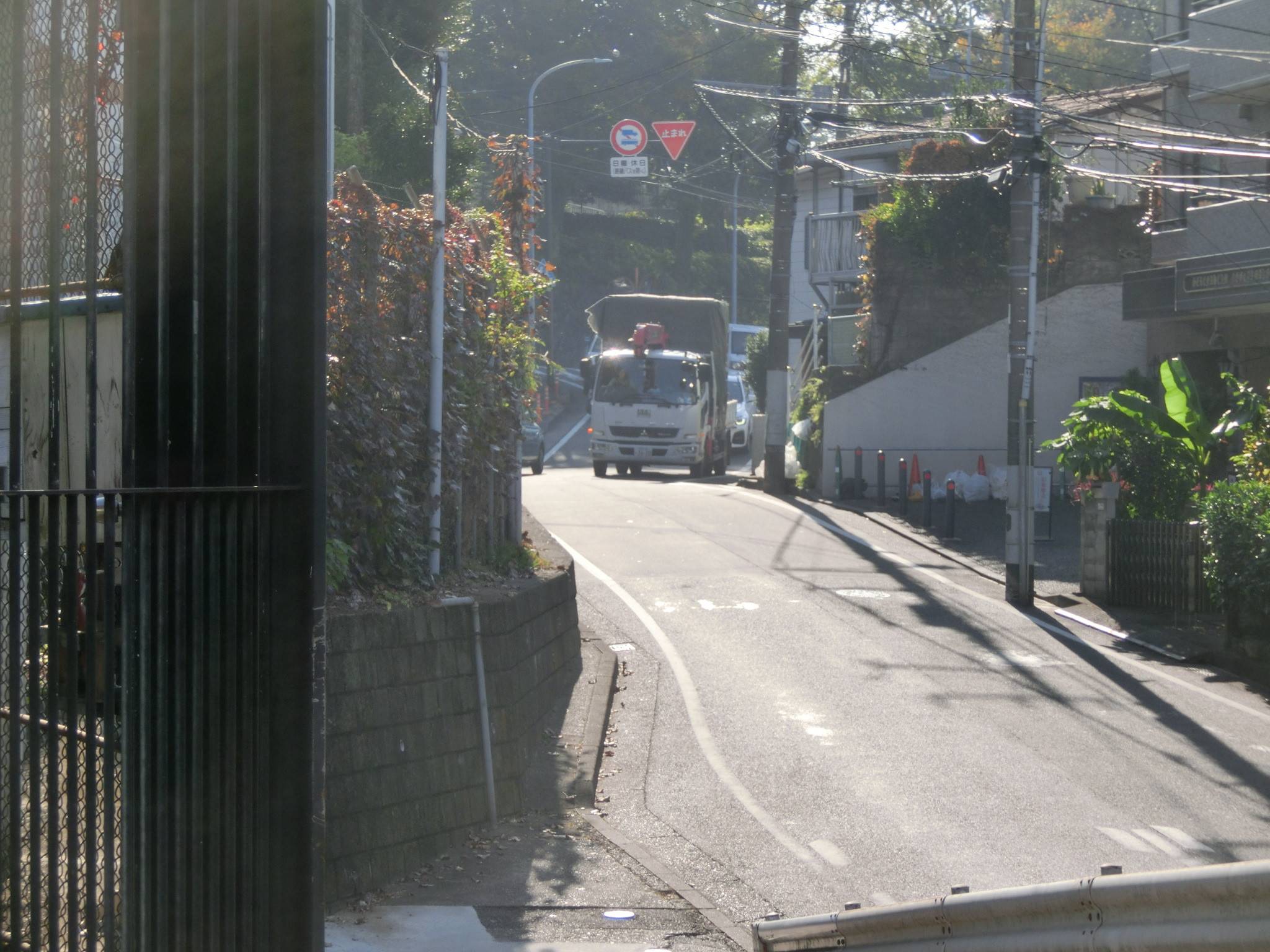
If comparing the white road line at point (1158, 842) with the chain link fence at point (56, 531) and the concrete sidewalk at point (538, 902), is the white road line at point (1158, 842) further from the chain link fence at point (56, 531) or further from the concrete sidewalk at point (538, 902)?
the chain link fence at point (56, 531)

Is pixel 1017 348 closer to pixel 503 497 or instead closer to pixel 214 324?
pixel 503 497

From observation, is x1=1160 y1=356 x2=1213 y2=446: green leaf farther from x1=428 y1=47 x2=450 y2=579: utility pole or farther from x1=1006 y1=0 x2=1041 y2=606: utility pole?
x1=428 y1=47 x2=450 y2=579: utility pole

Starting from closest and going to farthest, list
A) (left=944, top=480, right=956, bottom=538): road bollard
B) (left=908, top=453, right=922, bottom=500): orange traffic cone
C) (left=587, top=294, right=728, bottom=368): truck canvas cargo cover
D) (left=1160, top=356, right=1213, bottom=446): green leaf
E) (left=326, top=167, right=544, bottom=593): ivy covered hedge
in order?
(left=326, top=167, right=544, bottom=593): ivy covered hedge
(left=1160, top=356, right=1213, bottom=446): green leaf
(left=944, top=480, right=956, bottom=538): road bollard
(left=908, top=453, right=922, bottom=500): orange traffic cone
(left=587, top=294, right=728, bottom=368): truck canvas cargo cover

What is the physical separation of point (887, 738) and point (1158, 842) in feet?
8.88

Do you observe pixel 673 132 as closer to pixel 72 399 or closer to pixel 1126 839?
pixel 1126 839

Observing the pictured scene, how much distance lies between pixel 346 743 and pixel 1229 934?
4.89 meters

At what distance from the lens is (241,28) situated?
473 centimetres

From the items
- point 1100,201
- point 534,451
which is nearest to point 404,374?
point 1100,201

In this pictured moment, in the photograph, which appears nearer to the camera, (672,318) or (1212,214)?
(1212,214)

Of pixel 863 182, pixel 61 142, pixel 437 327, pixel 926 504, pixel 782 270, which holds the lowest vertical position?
pixel 926 504

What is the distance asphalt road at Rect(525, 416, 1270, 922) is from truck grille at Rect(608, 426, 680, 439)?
12769 mm

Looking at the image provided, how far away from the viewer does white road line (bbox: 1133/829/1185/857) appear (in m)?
8.23

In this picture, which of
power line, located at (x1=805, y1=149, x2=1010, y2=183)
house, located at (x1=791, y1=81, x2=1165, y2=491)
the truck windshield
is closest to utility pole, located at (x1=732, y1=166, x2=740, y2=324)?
the truck windshield

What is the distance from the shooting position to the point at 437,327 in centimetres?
980
